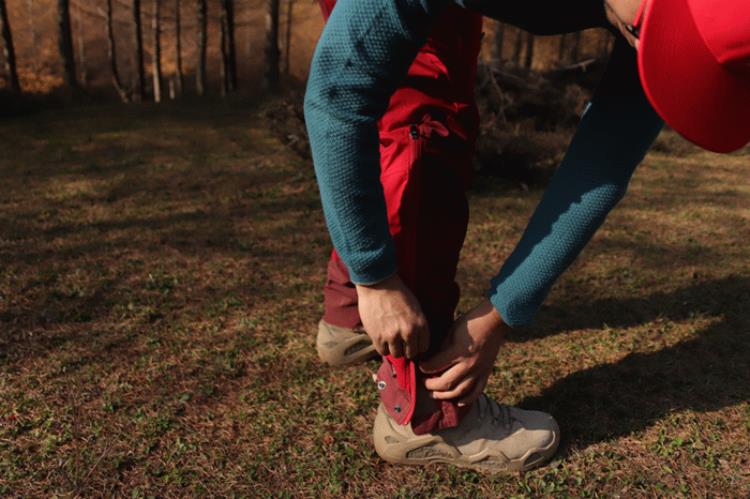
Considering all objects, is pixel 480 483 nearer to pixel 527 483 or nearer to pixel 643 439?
pixel 527 483

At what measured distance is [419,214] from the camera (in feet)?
4.69

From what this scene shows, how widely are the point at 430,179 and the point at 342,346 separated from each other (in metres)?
0.76

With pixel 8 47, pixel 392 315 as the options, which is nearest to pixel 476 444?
pixel 392 315

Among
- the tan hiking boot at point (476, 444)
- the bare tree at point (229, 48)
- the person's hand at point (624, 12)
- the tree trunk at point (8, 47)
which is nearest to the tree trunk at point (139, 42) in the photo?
the bare tree at point (229, 48)

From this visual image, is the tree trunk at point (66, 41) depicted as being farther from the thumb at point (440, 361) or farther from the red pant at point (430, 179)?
the thumb at point (440, 361)

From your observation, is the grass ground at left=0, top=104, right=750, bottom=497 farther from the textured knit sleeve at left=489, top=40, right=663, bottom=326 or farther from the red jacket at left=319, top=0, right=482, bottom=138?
the red jacket at left=319, top=0, right=482, bottom=138

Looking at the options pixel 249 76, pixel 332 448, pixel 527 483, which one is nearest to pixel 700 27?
pixel 527 483

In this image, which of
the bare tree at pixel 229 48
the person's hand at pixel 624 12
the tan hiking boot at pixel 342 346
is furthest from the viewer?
the bare tree at pixel 229 48

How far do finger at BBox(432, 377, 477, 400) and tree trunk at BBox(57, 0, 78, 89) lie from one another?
11708 millimetres

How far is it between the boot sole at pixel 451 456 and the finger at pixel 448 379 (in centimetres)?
15

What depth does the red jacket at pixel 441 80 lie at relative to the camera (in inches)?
57.8

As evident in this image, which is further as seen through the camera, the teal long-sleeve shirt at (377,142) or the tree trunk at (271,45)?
the tree trunk at (271,45)

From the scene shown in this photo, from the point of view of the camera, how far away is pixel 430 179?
1452 millimetres

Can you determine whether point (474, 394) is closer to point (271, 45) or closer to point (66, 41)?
point (66, 41)
